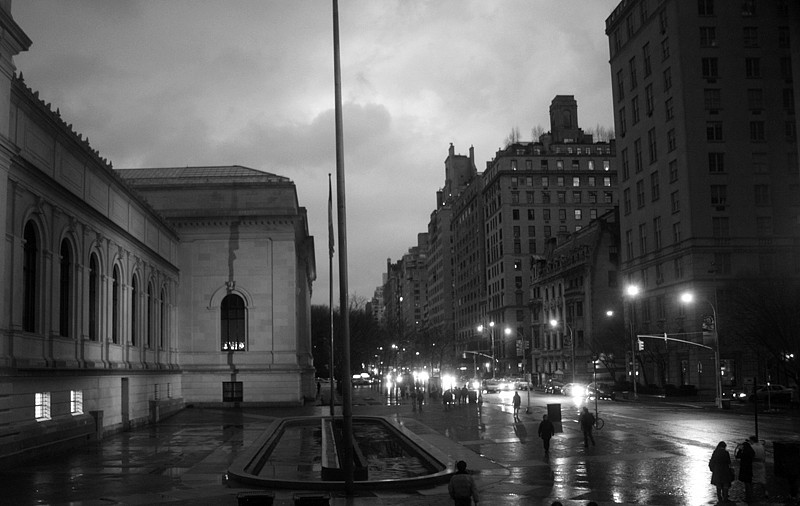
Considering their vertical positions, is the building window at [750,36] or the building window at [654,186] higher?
the building window at [750,36]

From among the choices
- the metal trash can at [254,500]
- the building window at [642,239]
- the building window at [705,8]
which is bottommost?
the metal trash can at [254,500]

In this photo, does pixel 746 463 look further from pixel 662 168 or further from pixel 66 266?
pixel 662 168

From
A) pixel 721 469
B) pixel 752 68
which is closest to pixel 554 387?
pixel 752 68

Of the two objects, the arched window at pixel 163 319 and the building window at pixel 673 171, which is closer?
the arched window at pixel 163 319

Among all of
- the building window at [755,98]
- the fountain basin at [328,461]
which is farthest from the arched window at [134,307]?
the building window at [755,98]

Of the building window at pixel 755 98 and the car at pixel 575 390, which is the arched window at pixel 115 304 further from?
the building window at pixel 755 98

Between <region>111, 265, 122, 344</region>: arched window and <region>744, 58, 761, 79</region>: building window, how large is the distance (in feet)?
195

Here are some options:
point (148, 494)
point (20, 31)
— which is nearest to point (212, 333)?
point (20, 31)

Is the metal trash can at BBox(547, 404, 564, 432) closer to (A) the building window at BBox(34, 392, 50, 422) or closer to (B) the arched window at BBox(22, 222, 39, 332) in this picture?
(A) the building window at BBox(34, 392, 50, 422)

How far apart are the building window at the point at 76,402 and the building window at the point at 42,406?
2.77m

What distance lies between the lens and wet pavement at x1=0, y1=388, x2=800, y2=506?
20484 mm

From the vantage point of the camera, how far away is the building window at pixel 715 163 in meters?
74.2

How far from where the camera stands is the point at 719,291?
71.6 meters

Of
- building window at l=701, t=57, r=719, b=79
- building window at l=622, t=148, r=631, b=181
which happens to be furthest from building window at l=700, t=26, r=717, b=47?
building window at l=622, t=148, r=631, b=181
